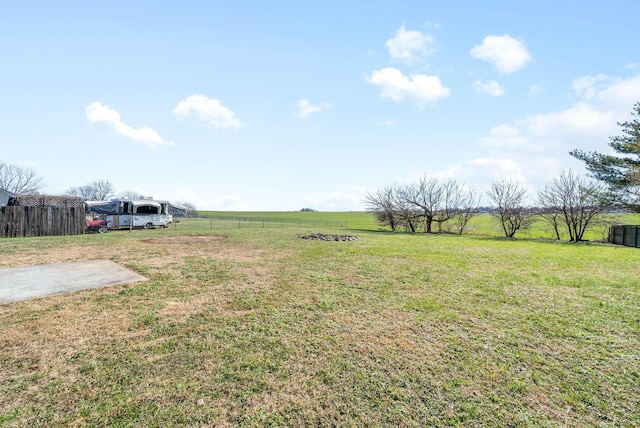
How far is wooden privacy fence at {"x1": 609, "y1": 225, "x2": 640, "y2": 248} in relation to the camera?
15.4 metres

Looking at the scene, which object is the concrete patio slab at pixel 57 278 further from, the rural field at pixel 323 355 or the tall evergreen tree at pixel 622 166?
the tall evergreen tree at pixel 622 166

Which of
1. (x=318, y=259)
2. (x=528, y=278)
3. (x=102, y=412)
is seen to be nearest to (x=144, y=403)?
(x=102, y=412)

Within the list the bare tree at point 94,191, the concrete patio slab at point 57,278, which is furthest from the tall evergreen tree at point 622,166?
the bare tree at point 94,191

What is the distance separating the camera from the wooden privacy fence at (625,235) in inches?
608

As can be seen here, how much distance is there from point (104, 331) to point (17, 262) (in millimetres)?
6263

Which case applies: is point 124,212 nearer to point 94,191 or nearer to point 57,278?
point 57,278

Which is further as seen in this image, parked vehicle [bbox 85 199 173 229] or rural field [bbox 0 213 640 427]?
parked vehicle [bbox 85 199 173 229]

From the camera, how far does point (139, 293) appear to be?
477 cm

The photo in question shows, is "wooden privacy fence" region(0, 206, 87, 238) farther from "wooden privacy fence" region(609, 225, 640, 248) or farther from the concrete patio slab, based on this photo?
"wooden privacy fence" region(609, 225, 640, 248)

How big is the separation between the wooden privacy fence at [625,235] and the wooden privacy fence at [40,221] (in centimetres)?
3133

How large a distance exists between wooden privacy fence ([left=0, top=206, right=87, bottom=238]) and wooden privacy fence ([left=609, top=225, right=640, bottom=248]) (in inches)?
1234

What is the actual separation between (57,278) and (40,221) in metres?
11.8

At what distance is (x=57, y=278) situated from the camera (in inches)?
217

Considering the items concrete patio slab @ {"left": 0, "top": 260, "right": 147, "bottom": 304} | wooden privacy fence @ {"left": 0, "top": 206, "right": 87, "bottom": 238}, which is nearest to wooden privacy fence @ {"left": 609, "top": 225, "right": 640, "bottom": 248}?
concrete patio slab @ {"left": 0, "top": 260, "right": 147, "bottom": 304}
